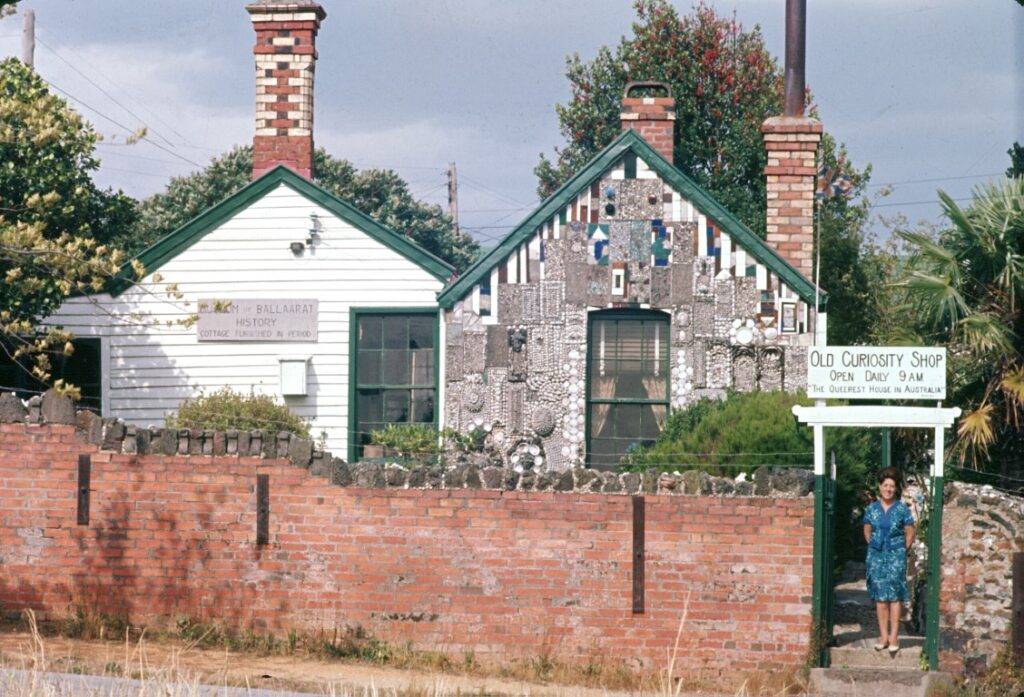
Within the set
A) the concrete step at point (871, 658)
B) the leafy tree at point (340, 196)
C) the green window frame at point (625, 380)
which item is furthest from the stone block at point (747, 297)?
the leafy tree at point (340, 196)

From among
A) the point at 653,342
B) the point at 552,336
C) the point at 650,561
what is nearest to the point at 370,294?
the point at 552,336

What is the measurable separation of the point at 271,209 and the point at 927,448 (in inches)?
369

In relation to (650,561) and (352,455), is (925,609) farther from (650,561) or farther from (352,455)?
(352,455)

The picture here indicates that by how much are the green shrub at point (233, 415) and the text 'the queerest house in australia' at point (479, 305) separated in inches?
23.8

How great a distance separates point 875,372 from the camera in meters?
13.6

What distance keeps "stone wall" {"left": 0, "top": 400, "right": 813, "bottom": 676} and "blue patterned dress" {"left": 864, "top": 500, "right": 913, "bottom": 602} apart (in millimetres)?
610

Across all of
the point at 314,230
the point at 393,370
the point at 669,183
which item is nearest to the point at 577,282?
the point at 669,183

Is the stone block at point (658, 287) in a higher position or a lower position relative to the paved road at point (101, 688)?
higher

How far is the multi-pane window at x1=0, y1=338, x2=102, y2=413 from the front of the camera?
803 inches

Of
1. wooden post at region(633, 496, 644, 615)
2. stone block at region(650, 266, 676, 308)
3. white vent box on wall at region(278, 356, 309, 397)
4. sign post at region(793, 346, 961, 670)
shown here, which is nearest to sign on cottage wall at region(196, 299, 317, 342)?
white vent box on wall at region(278, 356, 309, 397)

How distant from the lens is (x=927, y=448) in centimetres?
1675

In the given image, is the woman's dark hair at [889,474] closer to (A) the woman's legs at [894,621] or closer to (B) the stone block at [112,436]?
(A) the woman's legs at [894,621]

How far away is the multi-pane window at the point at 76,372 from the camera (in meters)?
20.4

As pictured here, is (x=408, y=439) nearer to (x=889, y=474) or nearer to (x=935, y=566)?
(x=889, y=474)
